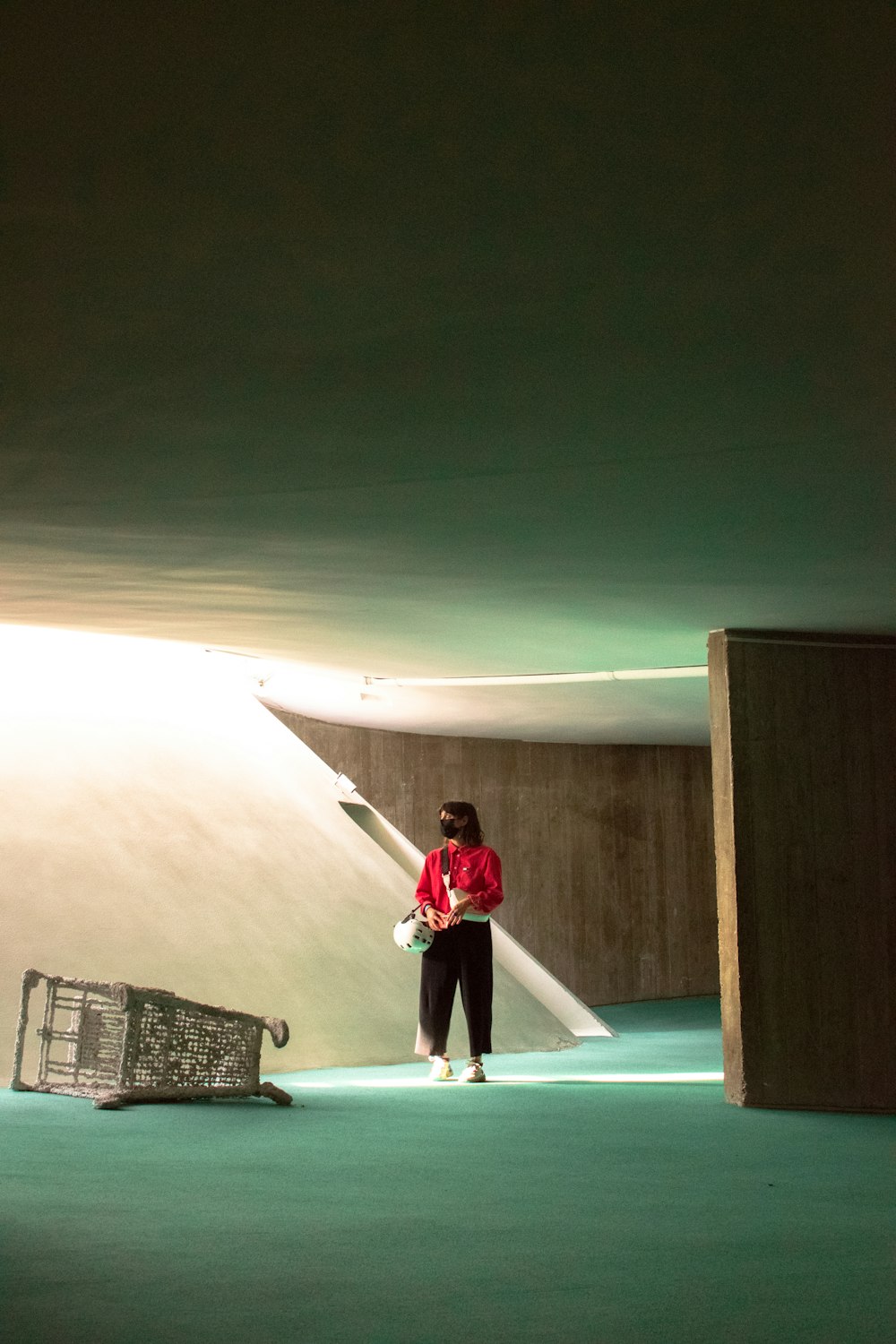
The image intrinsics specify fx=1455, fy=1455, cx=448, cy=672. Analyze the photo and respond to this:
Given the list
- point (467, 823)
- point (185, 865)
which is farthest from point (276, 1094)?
point (185, 865)

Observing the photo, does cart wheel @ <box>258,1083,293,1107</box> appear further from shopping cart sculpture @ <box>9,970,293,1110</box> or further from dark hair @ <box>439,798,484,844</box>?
dark hair @ <box>439,798,484,844</box>

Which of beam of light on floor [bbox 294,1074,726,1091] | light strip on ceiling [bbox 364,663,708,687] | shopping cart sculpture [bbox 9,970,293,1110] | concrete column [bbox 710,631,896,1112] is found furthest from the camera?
light strip on ceiling [bbox 364,663,708,687]

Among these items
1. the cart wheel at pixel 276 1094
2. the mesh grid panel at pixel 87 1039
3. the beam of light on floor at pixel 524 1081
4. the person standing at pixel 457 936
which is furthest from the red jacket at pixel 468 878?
the mesh grid panel at pixel 87 1039

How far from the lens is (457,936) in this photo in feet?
30.0

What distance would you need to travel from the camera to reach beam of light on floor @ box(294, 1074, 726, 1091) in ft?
28.1

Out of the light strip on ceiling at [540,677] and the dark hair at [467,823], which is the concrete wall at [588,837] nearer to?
the light strip on ceiling at [540,677]

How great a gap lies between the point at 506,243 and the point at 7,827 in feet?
22.3

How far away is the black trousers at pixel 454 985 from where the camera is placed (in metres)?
9.05

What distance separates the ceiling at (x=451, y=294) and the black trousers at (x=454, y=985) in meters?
2.69

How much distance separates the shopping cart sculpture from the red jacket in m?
1.57

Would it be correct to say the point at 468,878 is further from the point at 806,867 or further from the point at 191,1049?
→ the point at 191,1049

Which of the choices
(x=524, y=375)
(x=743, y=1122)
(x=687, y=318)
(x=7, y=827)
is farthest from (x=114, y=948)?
(x=687, y=318)

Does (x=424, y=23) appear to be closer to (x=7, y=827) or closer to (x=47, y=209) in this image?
(x=47, y=209)

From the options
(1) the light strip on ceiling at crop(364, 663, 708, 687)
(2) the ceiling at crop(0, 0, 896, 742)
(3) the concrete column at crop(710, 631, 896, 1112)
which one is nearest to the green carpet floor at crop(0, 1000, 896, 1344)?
(3) the concrete column at crop(710, 631, 896, 1112)
